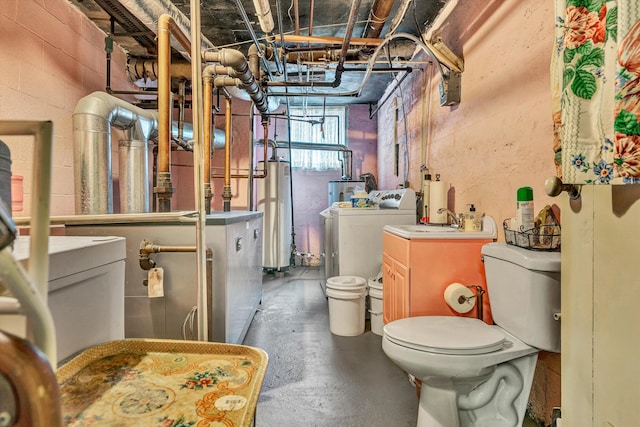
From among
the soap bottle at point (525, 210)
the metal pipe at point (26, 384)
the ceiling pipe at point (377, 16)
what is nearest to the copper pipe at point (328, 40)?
the ceiling pipe at point (377, 16)

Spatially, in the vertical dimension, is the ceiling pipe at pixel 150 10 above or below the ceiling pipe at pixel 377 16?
below

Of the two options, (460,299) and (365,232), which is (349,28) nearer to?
(365,232)

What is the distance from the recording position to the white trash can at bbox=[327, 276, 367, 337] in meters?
2.46

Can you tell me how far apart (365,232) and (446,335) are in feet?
5.00

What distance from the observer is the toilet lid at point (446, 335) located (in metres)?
1.25

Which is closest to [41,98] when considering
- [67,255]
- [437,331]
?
[67,255]

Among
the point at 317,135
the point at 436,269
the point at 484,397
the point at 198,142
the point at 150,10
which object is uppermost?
the point at 150,10

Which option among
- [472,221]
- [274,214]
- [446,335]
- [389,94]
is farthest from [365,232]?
[389,94]

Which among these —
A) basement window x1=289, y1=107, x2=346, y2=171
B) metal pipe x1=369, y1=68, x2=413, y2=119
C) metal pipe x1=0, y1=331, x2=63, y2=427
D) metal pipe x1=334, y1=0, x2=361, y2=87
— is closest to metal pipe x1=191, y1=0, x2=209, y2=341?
metal pipe x1=0, y1=331, x2=63, y2=427

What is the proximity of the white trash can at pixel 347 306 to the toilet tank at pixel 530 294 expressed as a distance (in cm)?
118

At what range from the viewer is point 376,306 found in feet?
8.32

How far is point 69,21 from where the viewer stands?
8.20ft

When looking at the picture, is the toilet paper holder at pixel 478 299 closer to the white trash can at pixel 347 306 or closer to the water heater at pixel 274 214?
the white trash can at pixel 347 306

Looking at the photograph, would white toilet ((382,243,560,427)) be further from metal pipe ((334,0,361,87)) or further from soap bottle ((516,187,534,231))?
metal pipe ((334,0,361,87))
